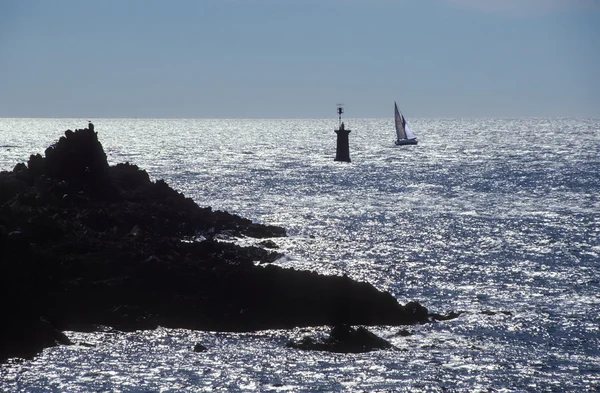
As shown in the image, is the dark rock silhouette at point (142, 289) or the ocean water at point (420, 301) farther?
the dark rock silhouette at point (142, 289)

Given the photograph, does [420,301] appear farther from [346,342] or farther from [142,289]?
[142,289]

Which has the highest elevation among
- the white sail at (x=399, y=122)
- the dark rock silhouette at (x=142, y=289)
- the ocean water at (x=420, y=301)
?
the white sail at (x=399, y=122)

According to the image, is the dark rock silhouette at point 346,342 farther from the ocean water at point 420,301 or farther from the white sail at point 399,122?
the white sail at point 399,122

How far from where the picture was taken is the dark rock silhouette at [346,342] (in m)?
32.4

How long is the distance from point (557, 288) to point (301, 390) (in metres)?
21.4

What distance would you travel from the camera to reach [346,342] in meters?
32.7

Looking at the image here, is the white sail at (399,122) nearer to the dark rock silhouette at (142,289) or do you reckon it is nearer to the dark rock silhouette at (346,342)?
the dark rock silhouette at (142,289)

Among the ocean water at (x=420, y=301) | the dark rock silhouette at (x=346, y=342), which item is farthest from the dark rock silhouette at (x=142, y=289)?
the dark rock silhouette at (x=346, y=342)

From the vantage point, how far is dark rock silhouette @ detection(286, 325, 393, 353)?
32.4m

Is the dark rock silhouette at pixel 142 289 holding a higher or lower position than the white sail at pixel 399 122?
lower

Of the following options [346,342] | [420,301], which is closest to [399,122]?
[420,301]

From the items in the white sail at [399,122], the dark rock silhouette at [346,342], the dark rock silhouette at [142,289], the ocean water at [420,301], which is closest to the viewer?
the ocean water at [420,301]

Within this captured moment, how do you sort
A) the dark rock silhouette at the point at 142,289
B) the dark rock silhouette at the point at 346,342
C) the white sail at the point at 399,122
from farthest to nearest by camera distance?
the white sail at the point at 399,122 < the dark rock silhouette at the point at 142,289 < the dark rock silhouette at the point at 346,342

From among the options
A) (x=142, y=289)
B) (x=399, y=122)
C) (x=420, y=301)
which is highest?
(x=399, y=122)
